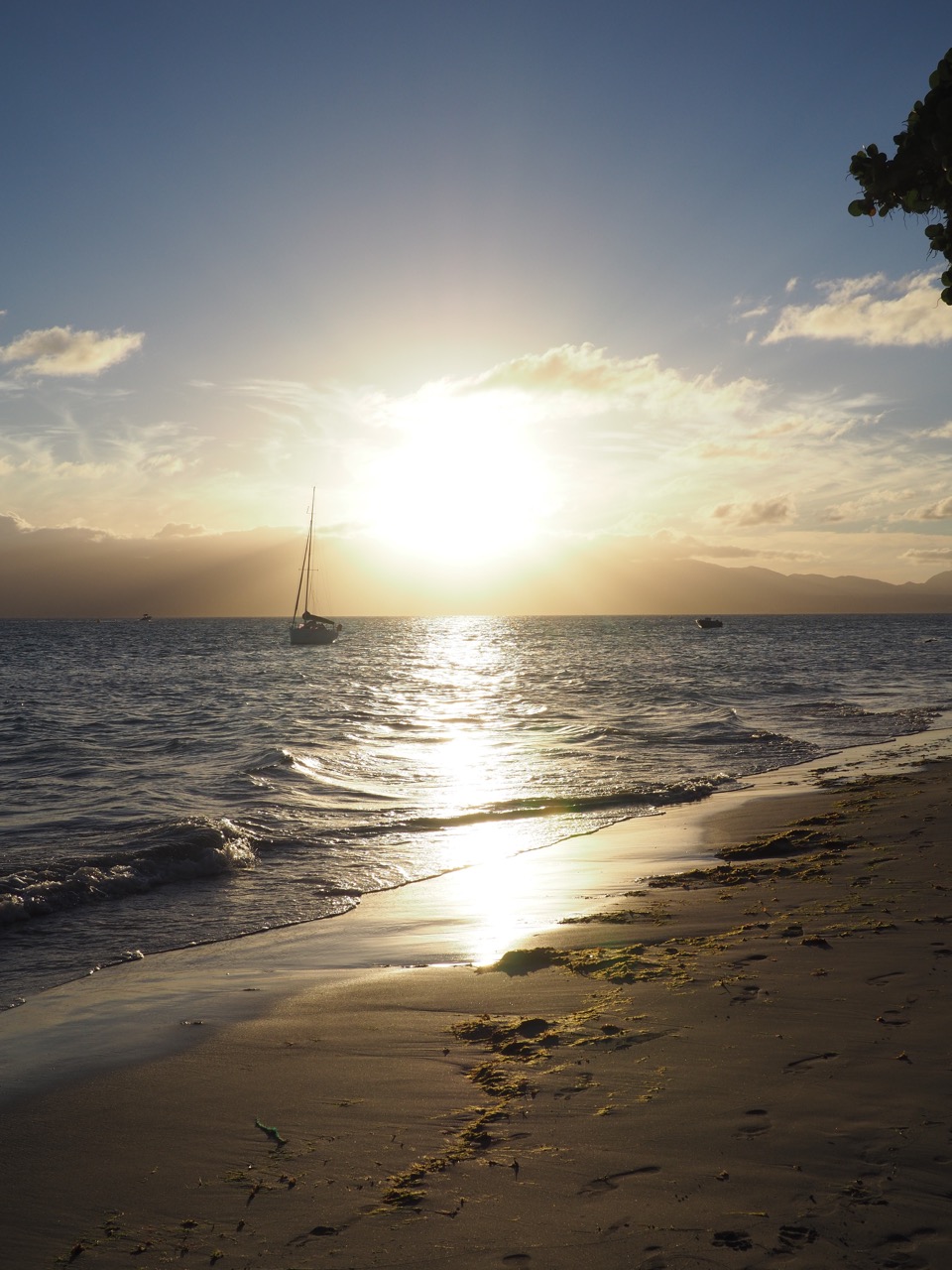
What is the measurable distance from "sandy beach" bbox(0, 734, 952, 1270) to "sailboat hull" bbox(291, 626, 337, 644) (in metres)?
100.0

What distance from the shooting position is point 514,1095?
16.9 ft

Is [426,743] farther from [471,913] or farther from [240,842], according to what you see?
[471,913]

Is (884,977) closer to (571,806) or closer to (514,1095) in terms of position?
(514,1095)

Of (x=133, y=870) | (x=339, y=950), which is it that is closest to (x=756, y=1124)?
(x=339, y=950)

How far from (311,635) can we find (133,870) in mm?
97043

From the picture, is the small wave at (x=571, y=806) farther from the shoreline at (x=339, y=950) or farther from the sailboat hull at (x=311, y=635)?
the sailboat hull at (x=311, y=635)

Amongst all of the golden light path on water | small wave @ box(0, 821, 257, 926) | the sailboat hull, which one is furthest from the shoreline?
the sailboat hull

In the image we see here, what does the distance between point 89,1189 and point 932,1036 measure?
4793 mm

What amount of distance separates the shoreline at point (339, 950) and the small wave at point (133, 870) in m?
2.54

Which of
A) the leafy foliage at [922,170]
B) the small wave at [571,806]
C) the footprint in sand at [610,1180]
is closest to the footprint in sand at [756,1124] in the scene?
the footprint in sand at [610,1180]

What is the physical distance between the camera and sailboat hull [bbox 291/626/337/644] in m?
108

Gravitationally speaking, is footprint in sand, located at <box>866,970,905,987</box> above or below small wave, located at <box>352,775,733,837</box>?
above

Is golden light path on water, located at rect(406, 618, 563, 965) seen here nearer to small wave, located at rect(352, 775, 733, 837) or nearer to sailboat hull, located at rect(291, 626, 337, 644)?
small wave, located at rect(352, 775, 733, 837)

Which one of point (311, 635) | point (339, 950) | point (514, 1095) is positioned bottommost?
point (339, 950)
